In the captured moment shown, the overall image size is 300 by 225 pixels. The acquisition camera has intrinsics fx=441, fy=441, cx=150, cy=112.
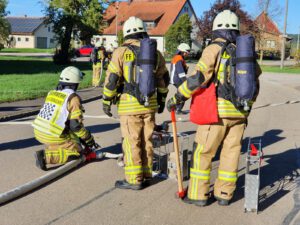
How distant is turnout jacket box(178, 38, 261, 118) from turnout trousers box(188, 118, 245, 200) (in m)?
0.11

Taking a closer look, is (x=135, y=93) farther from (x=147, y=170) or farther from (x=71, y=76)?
(x=71, y=76)

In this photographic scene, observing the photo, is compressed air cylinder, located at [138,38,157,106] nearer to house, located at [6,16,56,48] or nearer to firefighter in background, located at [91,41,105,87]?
firefighter in background, located at [91,41,105,87]

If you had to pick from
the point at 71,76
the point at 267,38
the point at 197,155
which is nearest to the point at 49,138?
the point at 71,76

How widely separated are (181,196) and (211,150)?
0.69m

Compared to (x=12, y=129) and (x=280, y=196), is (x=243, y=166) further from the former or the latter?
(x=12, y=129)

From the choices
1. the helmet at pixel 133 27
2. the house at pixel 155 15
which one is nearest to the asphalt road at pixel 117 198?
the helmet at pixel 133 27

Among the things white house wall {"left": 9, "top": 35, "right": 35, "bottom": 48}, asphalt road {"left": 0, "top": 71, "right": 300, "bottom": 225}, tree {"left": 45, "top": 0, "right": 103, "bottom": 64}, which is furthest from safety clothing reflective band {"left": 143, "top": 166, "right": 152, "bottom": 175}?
white house wall {"left": 9, "top": 35, "right": 35, "bottom": 48}

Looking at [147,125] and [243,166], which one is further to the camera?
[243,166]

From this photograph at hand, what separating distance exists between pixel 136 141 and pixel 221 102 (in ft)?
4.04

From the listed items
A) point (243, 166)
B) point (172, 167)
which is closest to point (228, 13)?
point (172, 167)

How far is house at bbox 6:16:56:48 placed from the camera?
284 ft

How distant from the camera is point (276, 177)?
638cm

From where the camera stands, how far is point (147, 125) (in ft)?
18.6

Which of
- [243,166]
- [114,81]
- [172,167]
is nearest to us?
[114,81]
